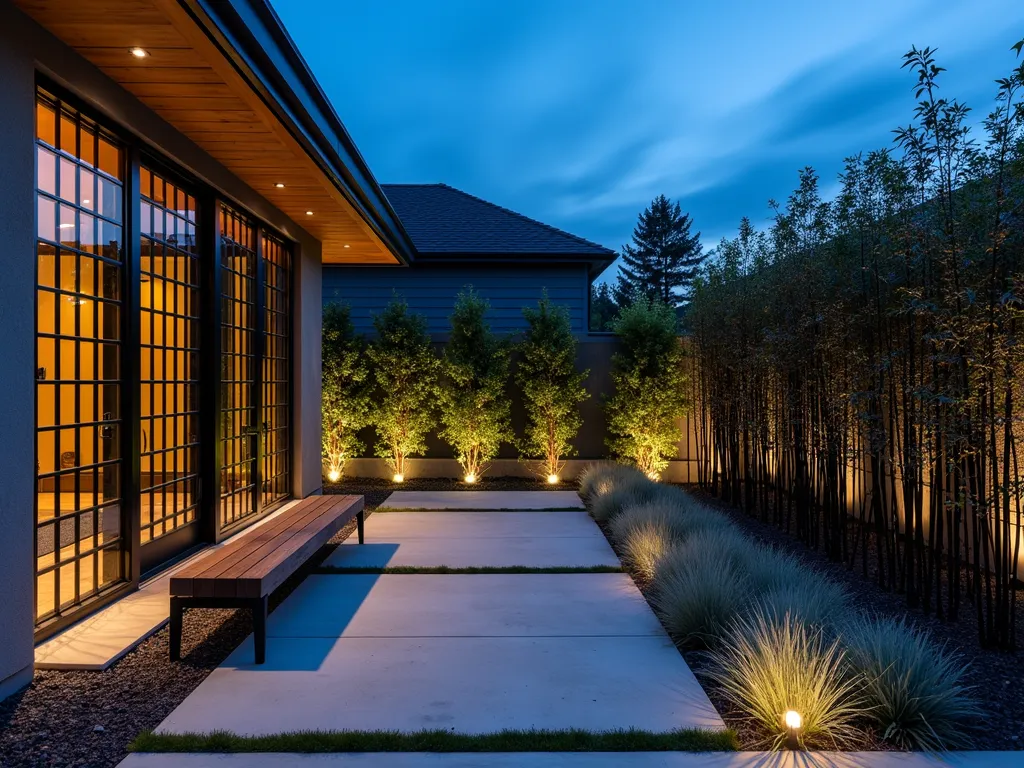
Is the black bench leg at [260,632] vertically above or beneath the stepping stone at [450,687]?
above

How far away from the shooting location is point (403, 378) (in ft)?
28.7

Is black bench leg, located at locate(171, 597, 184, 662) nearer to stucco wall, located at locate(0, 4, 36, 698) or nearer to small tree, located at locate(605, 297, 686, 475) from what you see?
stucco wall, located at locate(0, 4, 36, 698)

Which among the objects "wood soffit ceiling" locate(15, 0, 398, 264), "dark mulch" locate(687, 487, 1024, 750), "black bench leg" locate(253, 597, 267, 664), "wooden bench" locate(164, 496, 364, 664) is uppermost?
"wood soffit ceiling" locate(15, 0, 398, 264)

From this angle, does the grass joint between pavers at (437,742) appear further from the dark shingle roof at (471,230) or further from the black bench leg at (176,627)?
the dark shingle roof at (471,230)

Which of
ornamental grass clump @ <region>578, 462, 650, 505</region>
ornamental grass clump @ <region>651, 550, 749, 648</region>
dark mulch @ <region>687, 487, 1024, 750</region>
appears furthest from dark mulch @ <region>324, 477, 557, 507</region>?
ornamental grass clump @ <region>651, 550, 749, 648</region>

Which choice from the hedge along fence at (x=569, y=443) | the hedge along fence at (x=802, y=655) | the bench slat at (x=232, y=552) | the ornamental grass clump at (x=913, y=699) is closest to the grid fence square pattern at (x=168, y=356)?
the bench slat at (x=232, y=552)

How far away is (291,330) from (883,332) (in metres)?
5.52

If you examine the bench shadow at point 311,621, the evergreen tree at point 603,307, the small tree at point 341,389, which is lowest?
the bench shadow at point 311,621

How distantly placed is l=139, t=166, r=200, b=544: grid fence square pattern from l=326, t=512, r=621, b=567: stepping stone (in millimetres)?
1216

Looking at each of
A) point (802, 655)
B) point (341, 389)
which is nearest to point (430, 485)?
point (341, 389)

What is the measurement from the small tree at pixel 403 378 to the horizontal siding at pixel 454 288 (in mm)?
2477

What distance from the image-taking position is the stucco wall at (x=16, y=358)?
8.80 ft

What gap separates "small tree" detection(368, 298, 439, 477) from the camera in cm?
867

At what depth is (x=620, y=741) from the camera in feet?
7.57
